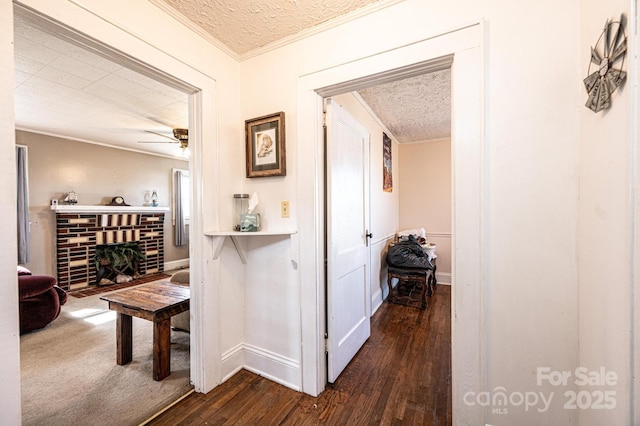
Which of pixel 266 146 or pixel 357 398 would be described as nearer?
pixel 357 398

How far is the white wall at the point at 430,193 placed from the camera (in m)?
4.32

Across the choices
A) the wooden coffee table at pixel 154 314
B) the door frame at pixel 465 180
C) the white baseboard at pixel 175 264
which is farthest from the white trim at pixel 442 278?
the white baseboard at pixel 175 264

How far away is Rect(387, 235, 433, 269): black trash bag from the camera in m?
3.25

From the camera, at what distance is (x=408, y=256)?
10.9ft

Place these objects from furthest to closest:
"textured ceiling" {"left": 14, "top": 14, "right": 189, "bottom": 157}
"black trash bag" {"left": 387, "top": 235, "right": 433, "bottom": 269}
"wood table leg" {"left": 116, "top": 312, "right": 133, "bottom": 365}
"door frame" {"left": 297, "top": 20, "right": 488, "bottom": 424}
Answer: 1. "black trash bag" {"left": 387, "top": 235, "right": 433, "bottom": 269}
2. "wood table leg" {"left": 116, "top": 312, "right": 133, "bottom": 365}
3. "textured ceiling" {"left": 14, "top": 14, "right": 189, "bottom": 157}
4. "door frame" {"left": 297, "top": 20, "right": 488, "bottom": 424}

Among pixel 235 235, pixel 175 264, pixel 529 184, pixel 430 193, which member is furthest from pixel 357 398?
pixel 175 264

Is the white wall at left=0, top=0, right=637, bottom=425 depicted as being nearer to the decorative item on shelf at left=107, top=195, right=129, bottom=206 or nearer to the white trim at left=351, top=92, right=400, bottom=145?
the white trim at left=351, top=92, right=400, bottom=145

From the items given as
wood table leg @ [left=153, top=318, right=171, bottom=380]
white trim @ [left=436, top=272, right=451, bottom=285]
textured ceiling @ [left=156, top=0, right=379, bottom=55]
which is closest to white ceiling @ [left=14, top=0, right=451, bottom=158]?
textured ceiling @ [left=156, top=0, right=379, bottom=55]

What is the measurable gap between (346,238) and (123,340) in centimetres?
202

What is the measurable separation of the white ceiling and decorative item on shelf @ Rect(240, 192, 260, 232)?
1.13 meters

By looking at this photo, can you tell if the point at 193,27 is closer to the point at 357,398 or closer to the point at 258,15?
the point at 258,15

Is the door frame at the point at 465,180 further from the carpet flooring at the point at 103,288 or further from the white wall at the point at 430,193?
the carpet flooring at the point at 103,288

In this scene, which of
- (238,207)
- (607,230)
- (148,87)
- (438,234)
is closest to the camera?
(607,230)

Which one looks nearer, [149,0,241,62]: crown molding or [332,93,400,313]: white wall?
[149,0,241,62]: crown molding
